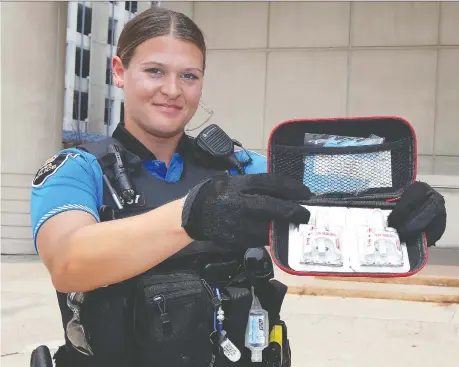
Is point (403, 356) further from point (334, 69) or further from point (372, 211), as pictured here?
point (334, 69)

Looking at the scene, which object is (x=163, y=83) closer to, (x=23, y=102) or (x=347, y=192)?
(x=347, y=192)

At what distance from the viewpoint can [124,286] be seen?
5.42 feet

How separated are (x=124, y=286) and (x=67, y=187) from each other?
33cm

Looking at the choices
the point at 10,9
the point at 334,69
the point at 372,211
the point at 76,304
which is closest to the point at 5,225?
the point at 10,9

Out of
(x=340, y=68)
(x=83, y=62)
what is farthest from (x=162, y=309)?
(x=83, y=62)

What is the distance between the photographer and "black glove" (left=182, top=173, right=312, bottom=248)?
1.29 meters

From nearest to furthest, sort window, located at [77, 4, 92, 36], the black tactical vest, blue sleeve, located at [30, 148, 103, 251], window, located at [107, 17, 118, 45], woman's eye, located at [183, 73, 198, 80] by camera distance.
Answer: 1. blue sleeve, located at [30, 148, 103, 251]
2. the black tactical vest
3. woman's eye, located at [183, 73, 198, 80]
4. window, located at [77, 4, 92, 36]
5. window, located at [107, 17, 118, 45]

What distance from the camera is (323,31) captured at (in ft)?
31.2

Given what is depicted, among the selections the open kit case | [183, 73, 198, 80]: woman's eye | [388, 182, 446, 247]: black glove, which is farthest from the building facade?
[388, 182, 446, 247]: black glove

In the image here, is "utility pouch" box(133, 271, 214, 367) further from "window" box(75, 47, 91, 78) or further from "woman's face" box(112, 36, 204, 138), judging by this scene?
"window" box(75, 47, 91, 78)

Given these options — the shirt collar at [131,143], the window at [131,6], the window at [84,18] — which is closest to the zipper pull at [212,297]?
the shirt collar at [131,143]

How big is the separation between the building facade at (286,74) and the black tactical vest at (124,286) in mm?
7479

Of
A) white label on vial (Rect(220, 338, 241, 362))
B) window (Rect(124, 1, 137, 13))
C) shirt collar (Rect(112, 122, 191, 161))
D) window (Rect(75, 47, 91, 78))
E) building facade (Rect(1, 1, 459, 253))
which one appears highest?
window (Rect(124, 1, 137, 13))

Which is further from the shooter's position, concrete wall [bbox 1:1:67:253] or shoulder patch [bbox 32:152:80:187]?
concrete wall [bbox 1:1:67:253]
